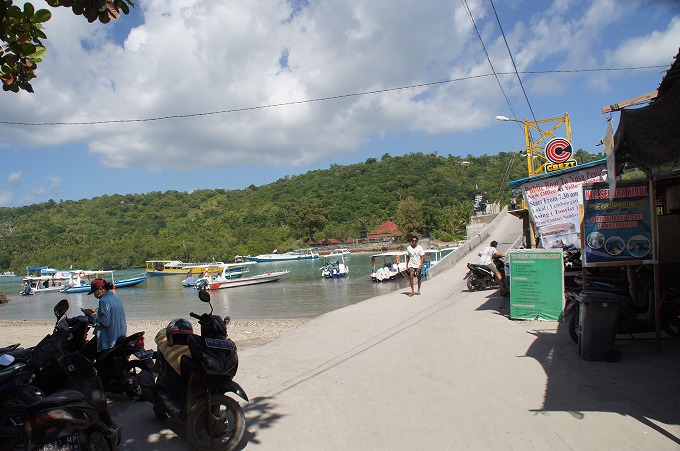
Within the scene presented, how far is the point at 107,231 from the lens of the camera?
115250 millimetres

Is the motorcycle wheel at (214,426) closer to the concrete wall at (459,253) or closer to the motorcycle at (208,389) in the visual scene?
the motorcycle at (208,389)

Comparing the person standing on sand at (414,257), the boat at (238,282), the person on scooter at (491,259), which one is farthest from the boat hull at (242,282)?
the person on scooter at (491,259)

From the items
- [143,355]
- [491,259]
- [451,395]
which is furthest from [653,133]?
[491,259]

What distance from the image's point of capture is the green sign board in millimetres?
8531

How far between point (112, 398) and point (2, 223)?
467 feet

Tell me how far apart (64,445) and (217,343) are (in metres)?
1.29

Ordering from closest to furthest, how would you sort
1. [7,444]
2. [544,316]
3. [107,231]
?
1. [7,444]
2. [544,316]
3. [107,231]

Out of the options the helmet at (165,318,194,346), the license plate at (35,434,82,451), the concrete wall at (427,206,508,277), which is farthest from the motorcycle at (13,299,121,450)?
the concrete wall at (427,206,508,277)

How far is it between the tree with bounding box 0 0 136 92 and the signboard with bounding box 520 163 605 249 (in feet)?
29.0

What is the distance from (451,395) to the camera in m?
5.16

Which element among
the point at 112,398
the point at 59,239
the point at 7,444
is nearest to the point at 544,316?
the point at 112,398

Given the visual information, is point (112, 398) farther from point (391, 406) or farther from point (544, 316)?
point (544, 316)

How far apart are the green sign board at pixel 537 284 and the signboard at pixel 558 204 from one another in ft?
5.81

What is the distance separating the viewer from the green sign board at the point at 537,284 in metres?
8.53
